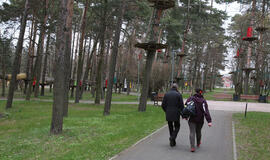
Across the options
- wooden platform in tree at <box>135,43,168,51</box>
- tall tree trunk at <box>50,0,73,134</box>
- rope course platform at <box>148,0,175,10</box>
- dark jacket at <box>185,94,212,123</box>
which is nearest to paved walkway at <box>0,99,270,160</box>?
dark jacket at <box>185,94,212,123</box>

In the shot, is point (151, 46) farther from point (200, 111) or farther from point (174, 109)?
point (200, 111)

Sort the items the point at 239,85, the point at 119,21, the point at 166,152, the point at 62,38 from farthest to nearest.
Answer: the point at 239,85 → the point at 119,21 → the point at 62,38 → the point at 166,152

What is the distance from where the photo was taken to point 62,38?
8469 millimetres

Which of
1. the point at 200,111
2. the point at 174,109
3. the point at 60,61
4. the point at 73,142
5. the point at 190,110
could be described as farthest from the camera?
the point at 60,61

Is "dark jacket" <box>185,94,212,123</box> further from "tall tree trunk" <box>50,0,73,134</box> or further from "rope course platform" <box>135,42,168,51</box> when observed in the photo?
"rope course platform" <box>135,42,168,51</box>

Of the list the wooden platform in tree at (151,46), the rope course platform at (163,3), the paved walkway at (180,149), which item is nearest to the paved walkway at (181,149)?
the paved walkway at (180,149)

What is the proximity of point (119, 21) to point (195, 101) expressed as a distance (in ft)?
26.9

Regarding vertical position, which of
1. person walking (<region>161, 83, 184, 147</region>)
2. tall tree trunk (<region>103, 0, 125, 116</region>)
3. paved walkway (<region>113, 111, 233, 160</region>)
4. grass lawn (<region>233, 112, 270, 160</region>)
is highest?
tall tree trunk (<region>103, 0, 125, 116</region>)

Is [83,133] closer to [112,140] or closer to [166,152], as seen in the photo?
[112,140]

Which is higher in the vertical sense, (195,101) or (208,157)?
(195,101)

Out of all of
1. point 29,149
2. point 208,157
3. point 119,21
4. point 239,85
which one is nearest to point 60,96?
point 29,149

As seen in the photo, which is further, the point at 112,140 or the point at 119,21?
the point at 119,21

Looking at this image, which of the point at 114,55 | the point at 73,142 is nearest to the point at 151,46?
the point at 114,55

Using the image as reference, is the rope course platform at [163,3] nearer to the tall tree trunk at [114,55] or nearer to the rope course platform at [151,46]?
the tall tree trunk at [114,55]
